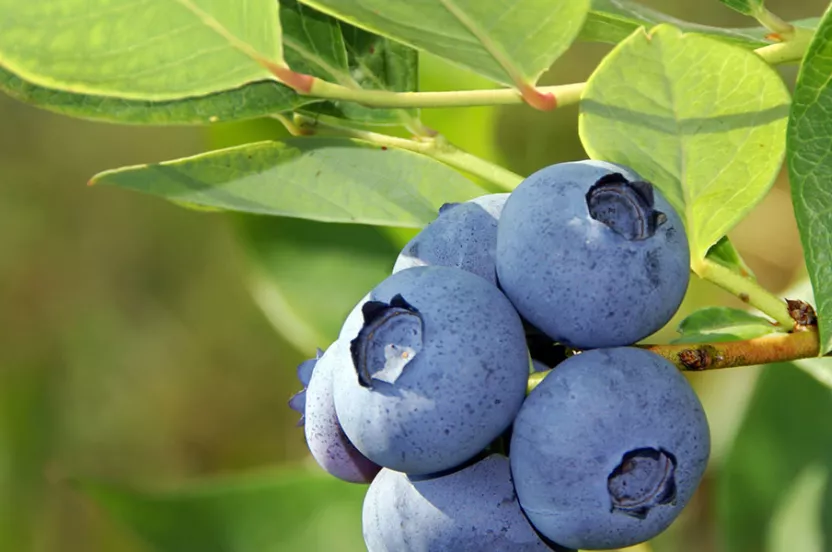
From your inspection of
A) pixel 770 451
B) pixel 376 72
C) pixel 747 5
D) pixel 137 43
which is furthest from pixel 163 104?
pixel 770 451

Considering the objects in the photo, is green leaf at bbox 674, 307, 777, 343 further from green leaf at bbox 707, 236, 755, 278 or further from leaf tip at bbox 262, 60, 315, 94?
leaf tip at bbox 262, 60, 315, 94

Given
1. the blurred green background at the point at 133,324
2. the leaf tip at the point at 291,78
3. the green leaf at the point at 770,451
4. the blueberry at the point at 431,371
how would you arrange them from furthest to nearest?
the blurred green background at the point at 133,324 → the green leaf at the point at 770,451 → the leaf tip at the point at 291,78 → the blueberry at the point at 431,371

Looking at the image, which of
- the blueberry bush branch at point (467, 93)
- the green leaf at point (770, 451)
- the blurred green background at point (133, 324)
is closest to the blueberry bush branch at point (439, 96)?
the blueberry bush branch at point (467, 93)

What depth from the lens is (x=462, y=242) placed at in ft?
2.63

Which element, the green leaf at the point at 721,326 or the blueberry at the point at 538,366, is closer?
the blueberry at the point at 538,366

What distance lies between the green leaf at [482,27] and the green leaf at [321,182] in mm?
169

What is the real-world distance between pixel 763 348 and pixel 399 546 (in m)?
0.35

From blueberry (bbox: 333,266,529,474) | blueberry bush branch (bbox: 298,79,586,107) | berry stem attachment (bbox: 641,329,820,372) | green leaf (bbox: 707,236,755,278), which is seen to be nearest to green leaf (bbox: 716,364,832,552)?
green leaf (bbox: 707,236,755,278)

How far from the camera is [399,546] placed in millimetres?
789

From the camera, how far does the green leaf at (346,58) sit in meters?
1.02

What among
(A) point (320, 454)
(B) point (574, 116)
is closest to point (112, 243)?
(B) point (574, 116)

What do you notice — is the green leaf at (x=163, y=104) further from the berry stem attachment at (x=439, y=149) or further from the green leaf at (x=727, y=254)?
the green leaf at (x=727, y=254)

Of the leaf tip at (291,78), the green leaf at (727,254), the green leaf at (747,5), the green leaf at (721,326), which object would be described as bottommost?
the green leaf at (721,326)

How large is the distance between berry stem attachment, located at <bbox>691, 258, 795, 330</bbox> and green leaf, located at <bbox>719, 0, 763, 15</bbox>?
9.2 inches
